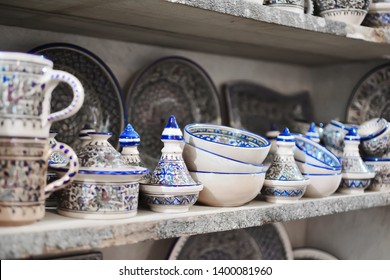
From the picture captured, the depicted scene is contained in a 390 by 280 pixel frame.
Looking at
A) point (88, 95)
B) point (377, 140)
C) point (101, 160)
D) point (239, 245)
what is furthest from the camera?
point (239, 245)

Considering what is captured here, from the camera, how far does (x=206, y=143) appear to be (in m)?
0.97

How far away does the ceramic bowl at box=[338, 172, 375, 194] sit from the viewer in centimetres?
121

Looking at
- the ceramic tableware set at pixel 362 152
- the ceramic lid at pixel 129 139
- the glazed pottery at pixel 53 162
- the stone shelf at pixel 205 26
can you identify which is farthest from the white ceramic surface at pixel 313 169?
the glazed pottery at pixel 53 162

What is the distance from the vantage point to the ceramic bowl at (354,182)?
1214mm

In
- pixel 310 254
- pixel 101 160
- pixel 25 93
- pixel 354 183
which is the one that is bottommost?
pixel 310 254

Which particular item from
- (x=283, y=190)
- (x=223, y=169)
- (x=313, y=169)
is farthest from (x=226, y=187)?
(x=313, y=169)

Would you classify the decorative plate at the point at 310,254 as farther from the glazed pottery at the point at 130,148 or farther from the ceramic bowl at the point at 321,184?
the glazed pottery at the point at 130,148

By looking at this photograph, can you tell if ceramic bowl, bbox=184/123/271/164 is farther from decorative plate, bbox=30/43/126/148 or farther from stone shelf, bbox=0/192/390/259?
decorative plate, bbox=30/43/126/148

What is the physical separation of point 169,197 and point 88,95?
382 millimetres

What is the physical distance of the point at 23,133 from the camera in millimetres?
714

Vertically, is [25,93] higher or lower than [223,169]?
higher

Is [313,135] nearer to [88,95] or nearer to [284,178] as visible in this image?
[284,178]

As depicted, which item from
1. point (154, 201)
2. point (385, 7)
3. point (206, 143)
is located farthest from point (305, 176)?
point (385, 7)

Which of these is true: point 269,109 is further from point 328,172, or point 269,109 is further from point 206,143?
point 206,143
